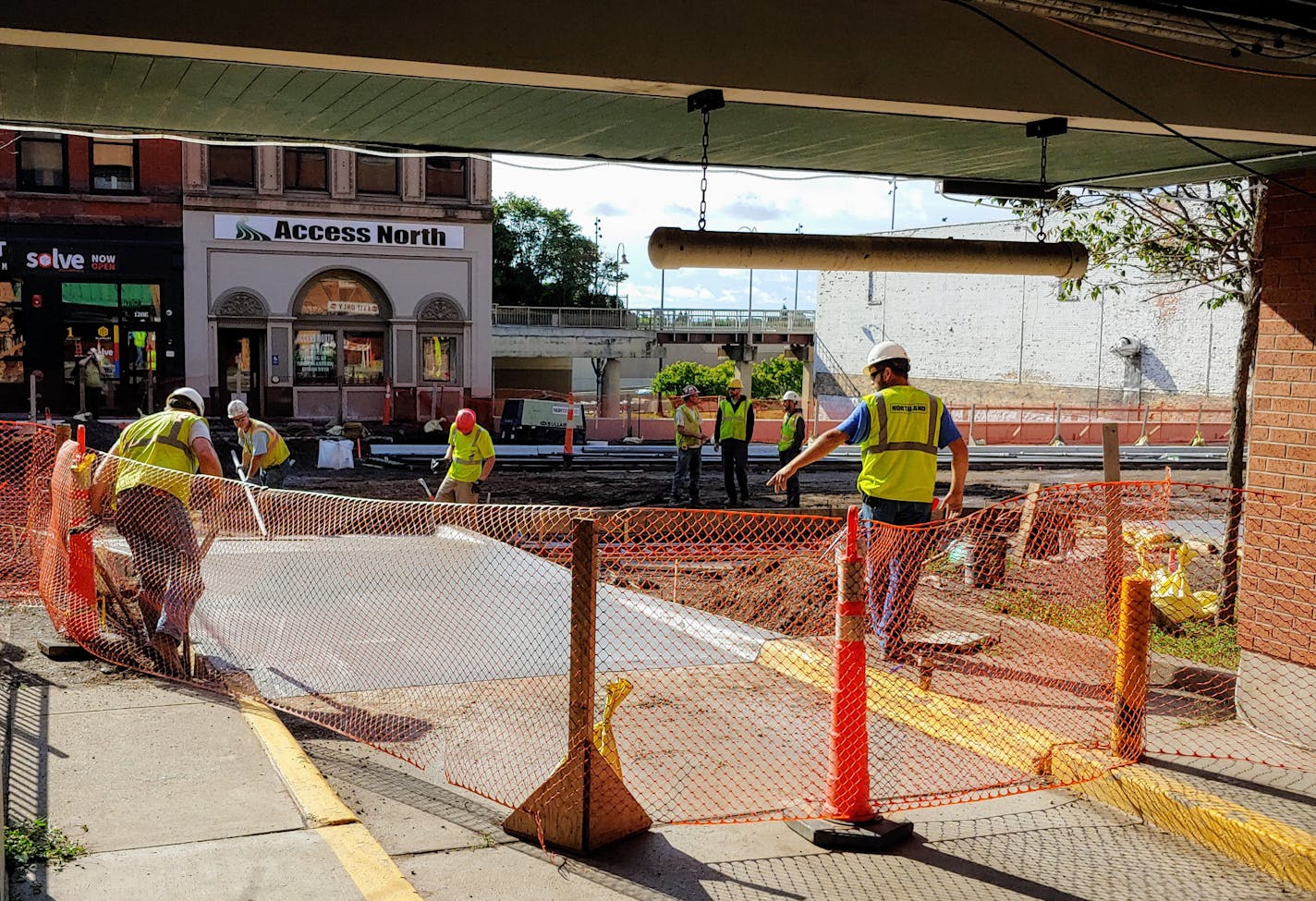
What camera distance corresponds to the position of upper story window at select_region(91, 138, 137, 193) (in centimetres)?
3178

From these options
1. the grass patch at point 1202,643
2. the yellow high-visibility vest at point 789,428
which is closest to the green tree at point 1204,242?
the grass patch at point 1202,643

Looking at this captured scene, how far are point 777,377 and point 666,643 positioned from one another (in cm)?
6099

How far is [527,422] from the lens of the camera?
30.5 meters

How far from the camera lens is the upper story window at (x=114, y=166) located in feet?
104

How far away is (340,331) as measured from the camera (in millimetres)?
34688

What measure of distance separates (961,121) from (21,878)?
17.3 ft

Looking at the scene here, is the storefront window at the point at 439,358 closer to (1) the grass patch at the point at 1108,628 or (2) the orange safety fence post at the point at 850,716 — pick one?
(1) the grass patch at the point at 1108,628

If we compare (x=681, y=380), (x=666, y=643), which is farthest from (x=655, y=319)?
(x=666, y=643)

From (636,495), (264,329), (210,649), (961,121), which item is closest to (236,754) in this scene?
(210,649)

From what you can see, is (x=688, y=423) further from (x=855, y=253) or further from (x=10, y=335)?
(x=10, y=335)

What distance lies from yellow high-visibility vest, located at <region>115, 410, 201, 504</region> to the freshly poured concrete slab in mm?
627

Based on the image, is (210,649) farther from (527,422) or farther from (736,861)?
(527,422)

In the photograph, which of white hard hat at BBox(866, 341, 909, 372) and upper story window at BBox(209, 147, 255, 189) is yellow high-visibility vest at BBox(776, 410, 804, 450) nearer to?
white hard hat at BBox(866, 341, 909, 372)

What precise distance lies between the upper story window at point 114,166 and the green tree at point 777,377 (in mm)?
41376
